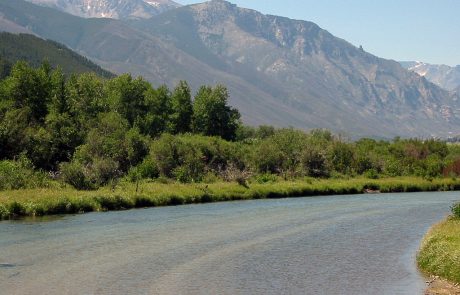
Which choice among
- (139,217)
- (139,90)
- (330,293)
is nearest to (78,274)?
(330,293)

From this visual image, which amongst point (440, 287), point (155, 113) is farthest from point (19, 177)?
point (155, 113)

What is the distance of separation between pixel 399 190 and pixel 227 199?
43681 mm

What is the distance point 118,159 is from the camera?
102 meters

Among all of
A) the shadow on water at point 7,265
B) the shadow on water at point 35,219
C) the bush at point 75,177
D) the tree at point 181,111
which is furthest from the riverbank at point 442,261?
the tree at point 181,111

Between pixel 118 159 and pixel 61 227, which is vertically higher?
pixel 118 159

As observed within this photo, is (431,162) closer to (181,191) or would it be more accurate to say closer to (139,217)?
(181,191)

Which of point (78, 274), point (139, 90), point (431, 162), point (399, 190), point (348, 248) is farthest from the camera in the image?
point (431, 162)

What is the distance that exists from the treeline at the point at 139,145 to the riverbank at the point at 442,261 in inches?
2025

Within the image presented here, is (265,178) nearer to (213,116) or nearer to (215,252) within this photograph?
(213,116)

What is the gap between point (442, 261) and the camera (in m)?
37.0

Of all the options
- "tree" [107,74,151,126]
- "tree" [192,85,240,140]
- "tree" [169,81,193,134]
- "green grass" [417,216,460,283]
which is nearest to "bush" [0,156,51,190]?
"tree" [107,74,151,126]

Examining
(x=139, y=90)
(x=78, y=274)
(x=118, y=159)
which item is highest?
(x=139, y=90)

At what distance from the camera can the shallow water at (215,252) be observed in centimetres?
3459

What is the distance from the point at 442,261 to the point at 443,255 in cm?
58
